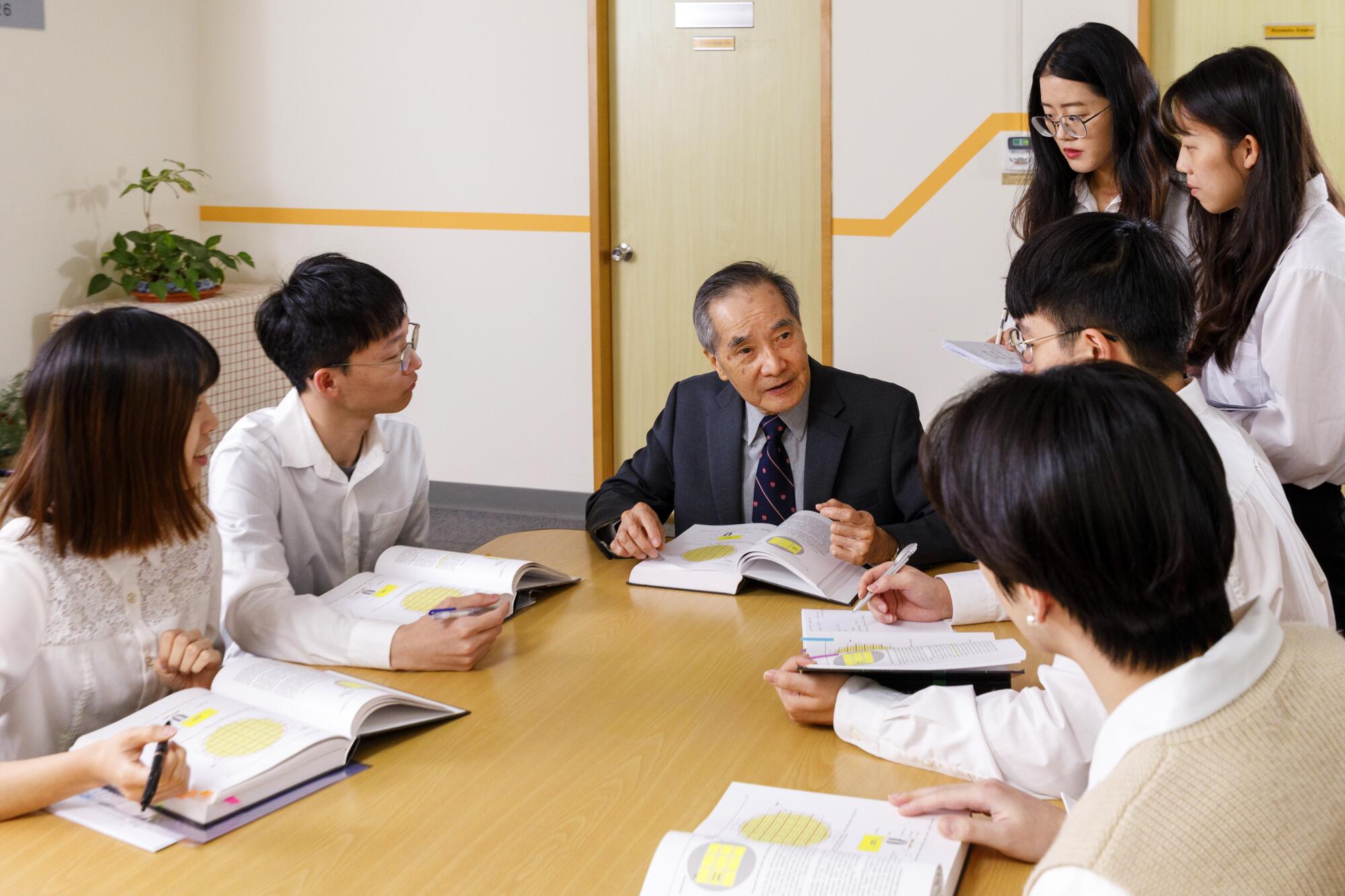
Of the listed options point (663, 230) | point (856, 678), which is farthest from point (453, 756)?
point (663, 230)

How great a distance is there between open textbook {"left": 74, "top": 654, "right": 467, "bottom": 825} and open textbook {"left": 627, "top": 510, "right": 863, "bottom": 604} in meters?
0.63

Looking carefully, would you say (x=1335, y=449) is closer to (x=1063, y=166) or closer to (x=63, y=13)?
(x=1063, y=166)

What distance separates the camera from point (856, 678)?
64.3 inches

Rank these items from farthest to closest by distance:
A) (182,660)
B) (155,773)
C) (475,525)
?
(475,525) → (182,660) → (155,773)

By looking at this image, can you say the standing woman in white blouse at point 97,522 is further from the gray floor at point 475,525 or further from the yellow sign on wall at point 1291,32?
the yellow sign on wall at point 1291,32

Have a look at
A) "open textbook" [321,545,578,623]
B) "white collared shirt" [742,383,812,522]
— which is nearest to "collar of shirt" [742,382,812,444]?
"white collared shirt" [742,383,812,522]

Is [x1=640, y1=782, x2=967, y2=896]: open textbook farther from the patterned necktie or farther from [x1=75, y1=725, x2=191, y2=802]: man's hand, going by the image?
the patterned necktie

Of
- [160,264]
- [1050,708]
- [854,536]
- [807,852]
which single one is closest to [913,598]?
[854,536]

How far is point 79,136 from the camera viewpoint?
16.5ft

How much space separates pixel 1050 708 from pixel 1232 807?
21.1 inches

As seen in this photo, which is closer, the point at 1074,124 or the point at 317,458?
the point at 317,458

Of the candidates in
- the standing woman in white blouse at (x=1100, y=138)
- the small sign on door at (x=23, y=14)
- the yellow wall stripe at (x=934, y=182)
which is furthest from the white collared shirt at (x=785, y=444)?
the small sign on door at (x=23, y=14)

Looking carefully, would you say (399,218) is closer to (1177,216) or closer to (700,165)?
(700,165)

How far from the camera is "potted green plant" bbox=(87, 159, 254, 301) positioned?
502cm
